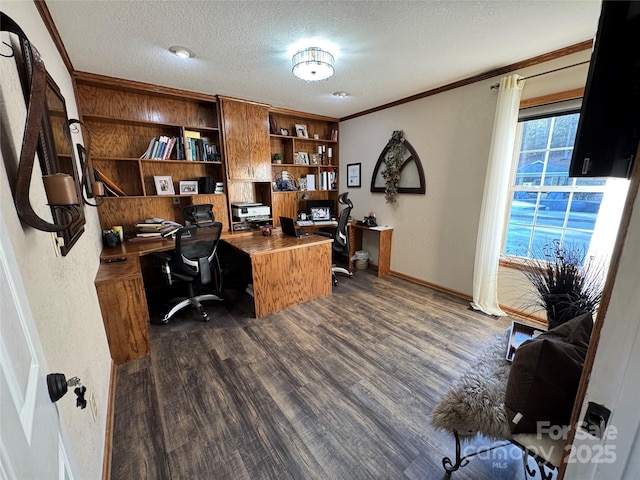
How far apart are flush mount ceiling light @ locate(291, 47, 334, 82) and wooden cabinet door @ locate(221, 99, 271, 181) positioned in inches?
56.9

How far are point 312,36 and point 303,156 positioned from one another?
2.39 meters

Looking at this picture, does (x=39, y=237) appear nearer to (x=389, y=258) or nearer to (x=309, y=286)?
(x=309, y=286)

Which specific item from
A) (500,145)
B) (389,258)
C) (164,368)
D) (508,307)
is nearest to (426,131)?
(500,145)

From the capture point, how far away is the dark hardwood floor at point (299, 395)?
1.28 metres

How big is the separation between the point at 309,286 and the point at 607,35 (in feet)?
8.98

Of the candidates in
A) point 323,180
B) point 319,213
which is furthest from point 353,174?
point 319,213

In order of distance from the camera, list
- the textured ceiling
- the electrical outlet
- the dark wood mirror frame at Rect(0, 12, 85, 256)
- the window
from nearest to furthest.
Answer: the dark wood mirror frame at Rect(0, 12, 85, 256) < the electrical outlet < the textured ceiling < the window

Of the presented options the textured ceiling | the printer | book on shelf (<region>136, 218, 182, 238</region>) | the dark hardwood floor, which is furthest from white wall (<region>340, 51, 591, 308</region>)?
book on shelf (<region>136, 218, 182, 238</region>)

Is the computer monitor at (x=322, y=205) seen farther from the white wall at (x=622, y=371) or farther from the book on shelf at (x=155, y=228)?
the white wall at (x=622, y=371)

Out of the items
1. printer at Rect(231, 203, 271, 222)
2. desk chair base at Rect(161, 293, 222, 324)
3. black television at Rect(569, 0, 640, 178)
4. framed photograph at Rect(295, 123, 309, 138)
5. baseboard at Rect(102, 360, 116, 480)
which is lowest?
baseboard at Rect(102, 360, 116, 480)

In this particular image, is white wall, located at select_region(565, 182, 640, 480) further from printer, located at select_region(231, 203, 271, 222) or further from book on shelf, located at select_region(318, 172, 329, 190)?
book on shelf, located at select_region(318, 172, 329, 190)

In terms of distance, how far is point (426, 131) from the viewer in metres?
3.15

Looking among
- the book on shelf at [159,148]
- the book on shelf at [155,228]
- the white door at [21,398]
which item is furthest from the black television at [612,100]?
the book on shelf at [159,148]

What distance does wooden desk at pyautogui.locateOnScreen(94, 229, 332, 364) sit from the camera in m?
1.92
